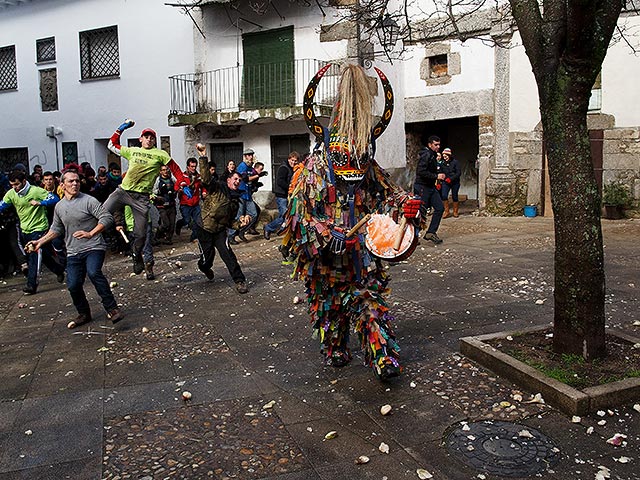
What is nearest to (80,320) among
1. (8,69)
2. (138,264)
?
(138,264)

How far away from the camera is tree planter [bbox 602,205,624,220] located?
1369 centimetres

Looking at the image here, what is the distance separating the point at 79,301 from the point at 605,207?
10.9 metres

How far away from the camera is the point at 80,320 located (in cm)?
699

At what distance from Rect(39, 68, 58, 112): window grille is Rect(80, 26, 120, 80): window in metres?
1.07

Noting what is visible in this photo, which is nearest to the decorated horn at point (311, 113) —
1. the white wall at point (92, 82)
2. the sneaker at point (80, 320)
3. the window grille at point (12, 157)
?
the sneaker at point (80, 320)

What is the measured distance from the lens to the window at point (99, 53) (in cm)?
1716

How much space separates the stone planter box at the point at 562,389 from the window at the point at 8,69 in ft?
59.4

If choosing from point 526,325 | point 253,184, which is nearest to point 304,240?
point 526,325

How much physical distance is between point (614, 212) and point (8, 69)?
1657cm

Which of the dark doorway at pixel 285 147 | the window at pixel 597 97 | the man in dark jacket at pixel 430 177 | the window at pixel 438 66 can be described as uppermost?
the window at pixel 438 66

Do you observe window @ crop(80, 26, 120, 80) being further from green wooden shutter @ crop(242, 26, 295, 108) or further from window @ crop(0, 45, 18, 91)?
green wooden shutter @ crop(242, 26, 295, 108)

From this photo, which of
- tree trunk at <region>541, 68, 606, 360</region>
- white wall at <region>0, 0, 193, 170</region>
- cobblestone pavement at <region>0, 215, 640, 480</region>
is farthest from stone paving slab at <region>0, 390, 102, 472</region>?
white wall at <region>0, 0, 193, 170</region>

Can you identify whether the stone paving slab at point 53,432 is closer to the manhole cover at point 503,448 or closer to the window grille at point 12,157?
the manhole cover at point 503,448

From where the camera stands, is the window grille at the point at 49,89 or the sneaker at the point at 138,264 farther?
the window grille at the point at 49,89
